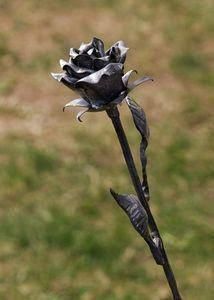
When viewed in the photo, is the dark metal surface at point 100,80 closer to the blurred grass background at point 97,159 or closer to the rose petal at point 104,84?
the rose petal at point 104,84

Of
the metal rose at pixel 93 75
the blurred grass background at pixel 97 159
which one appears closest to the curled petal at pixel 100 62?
the metal rose at pixel 93 75

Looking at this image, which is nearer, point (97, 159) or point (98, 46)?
point (98, 46)

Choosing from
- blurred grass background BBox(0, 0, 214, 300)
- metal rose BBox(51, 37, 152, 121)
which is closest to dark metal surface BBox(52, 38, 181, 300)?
metal rose BBox(51, 37, 152, 121)

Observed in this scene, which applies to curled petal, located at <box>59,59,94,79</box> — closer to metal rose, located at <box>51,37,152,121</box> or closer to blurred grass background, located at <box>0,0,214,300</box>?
metal rose, located at <box>51,37,152,121</box>

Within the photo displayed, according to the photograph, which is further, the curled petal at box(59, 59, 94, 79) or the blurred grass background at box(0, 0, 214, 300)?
the blurred grass background at box(0, 0, 214, 300)

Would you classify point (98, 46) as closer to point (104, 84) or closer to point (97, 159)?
point (104, 84)

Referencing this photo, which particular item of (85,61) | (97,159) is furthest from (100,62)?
(97,159)

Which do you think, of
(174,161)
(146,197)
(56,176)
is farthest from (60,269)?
(146,197)
